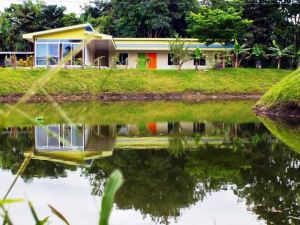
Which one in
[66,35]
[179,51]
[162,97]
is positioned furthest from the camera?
[179,51]

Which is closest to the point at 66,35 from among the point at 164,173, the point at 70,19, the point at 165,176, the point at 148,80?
the point at 148,80

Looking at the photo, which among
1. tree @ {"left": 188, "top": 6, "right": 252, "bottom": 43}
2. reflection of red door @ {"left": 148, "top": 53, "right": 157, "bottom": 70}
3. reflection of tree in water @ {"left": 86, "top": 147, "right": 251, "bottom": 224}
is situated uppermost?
tree @ {"left": 188, "top": 6, "right": 252, "bottom": 43}

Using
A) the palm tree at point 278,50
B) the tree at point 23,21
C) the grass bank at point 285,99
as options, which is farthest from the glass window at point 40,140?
the tree at point 23,21

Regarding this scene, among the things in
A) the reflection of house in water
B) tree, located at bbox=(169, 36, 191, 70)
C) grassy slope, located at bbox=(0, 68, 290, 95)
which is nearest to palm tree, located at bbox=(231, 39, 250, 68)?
grassy slope, located at bbox=(0, 68, 290, 95)

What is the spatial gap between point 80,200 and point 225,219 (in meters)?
1.56

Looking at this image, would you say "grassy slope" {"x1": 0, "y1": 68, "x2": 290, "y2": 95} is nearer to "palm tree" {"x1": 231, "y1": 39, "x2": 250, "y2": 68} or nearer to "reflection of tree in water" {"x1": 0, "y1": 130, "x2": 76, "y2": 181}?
"palm tree" {"x1": 231, "y1": 39, "x2": 250, "y2": 68}

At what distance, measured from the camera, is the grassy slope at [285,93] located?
55.2ft

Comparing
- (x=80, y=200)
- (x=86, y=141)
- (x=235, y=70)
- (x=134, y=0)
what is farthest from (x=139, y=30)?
(x=80, y=200)

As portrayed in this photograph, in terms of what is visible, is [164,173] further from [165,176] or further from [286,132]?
Answer: [286,132]

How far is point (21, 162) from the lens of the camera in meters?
8.36

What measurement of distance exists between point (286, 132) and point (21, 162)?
20.8 ft

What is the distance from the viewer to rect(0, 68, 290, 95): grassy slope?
26766mm

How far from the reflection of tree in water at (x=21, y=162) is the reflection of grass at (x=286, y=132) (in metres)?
4.19

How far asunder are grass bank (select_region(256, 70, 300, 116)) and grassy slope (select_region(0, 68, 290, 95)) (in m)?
10.1
